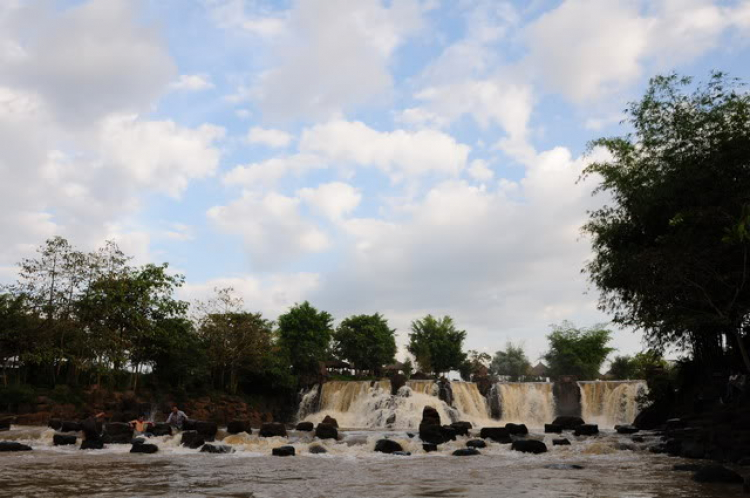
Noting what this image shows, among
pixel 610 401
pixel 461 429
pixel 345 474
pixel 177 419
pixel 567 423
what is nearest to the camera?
pixel 345 474

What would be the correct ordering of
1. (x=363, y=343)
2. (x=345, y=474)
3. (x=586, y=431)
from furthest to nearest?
(x=363, y=343)
(x=586, y=431)
(x=345, y=474)

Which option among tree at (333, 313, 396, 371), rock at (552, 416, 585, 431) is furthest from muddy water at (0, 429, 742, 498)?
tree at (333, 313, 396, 371)

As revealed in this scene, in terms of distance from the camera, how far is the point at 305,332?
2206 inches

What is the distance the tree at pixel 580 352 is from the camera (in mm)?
66000

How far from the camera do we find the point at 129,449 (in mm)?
18594

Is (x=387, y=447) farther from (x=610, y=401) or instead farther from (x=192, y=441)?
(x=610, y=401)

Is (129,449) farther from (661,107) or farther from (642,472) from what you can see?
(661,107)

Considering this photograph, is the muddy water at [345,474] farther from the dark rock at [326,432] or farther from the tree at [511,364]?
the tree at [511,364]

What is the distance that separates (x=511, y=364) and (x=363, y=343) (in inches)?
1089

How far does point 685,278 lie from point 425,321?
190ft

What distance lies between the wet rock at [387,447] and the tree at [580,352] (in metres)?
52.5

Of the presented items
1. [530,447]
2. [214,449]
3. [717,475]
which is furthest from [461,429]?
[717,475]

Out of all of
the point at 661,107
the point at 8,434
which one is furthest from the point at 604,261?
the point at 8,434

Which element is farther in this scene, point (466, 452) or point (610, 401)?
point (610, 401)
